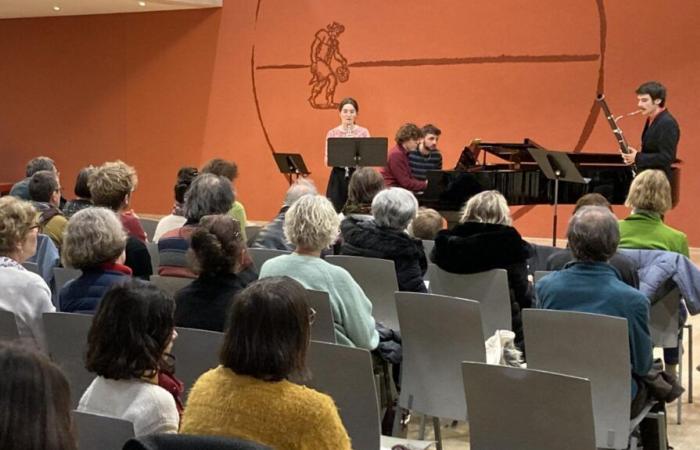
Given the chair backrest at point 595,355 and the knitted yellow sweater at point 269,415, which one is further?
the chair backrest at point 595,355

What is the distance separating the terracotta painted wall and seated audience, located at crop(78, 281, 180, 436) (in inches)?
320

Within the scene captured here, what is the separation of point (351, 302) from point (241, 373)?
60.2 inches

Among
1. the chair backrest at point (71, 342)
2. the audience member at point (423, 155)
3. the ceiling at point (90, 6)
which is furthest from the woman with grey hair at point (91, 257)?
the ceiling at point (90, 6)

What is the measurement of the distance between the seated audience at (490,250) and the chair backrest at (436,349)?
27.2 inches

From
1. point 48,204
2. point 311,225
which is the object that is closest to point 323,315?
point 311,225

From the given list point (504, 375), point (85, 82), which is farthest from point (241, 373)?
point (85, 82)

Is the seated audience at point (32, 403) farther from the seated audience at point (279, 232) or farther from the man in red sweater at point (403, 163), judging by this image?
the man in red sweater at point (403, 163)

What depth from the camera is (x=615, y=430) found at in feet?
10.9

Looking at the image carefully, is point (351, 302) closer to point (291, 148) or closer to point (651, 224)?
point (651, 224)

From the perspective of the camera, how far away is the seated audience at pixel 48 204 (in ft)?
16.4

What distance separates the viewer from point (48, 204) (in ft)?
17.4

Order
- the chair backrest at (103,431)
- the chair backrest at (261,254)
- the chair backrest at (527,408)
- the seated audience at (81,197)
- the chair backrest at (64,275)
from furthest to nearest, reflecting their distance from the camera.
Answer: the seated audience at (81,197) → the chair backrest at (261,254) → the chair backrest at (64,275) → the chair backrest at (527,408) → the chair backrest at (103,431)

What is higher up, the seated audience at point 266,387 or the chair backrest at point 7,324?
the seated audience at point 266,387

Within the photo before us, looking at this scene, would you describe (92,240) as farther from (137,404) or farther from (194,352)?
(137,404)
